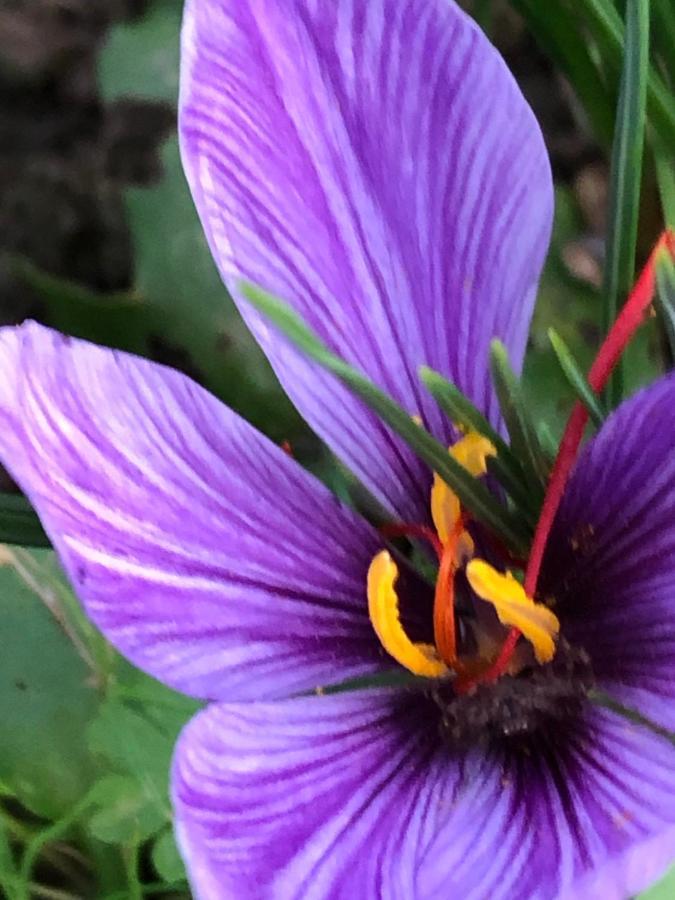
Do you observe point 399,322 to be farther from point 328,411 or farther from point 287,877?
point 287,877

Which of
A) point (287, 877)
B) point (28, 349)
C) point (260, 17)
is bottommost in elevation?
point (287, 877)

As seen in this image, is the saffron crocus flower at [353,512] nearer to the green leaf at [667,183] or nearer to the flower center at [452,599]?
the flower center at [452,599]

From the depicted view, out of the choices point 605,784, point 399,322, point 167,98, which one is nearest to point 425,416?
point 399,322

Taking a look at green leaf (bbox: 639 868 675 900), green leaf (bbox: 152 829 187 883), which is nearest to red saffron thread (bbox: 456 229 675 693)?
green leaf (bbox: 639 868 675 900)

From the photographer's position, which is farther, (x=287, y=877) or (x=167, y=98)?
(x=167, y=98)

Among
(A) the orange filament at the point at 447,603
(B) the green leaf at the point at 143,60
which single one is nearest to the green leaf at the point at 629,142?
(A) the orange filament at the point at 447,603

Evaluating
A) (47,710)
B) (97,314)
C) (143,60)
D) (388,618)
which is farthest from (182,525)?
(143,60)

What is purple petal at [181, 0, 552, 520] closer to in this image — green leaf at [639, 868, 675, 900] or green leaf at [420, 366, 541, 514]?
green leaf at [420, 366, 541, 514]
